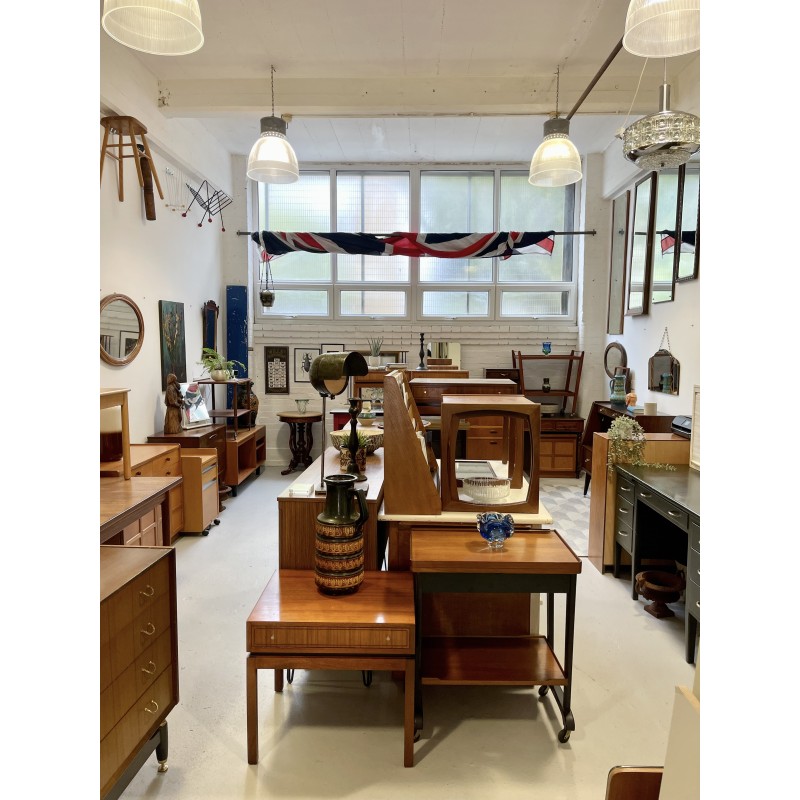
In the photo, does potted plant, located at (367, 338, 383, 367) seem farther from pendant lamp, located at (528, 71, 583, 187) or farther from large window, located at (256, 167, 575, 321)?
pendant lamp, located at (528, 71, 583, 187)

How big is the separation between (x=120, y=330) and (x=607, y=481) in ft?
13.8

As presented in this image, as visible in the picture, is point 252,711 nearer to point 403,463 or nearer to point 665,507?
point 403,463

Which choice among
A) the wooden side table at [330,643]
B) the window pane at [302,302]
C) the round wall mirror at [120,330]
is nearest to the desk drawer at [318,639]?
the wooden side table at [330,643]

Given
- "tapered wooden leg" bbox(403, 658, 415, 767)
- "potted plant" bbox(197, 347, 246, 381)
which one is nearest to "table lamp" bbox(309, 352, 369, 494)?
"tapered wooden leg" bbox(403, 658, 415, 767)

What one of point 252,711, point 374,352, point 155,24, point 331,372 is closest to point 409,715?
point 252,711

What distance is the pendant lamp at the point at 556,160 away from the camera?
3984 millimetres

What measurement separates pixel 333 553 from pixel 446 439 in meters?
0.74

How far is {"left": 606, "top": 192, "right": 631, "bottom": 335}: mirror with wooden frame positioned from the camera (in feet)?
23.6

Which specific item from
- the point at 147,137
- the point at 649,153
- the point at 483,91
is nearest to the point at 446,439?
the point at 649,153

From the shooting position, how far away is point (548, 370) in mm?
8398

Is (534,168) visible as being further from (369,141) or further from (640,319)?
(369,141)

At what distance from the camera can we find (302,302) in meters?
8.58

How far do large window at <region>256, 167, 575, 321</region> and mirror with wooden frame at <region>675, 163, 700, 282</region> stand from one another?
10.4ft

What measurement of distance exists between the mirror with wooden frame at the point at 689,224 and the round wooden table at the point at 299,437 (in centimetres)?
482
